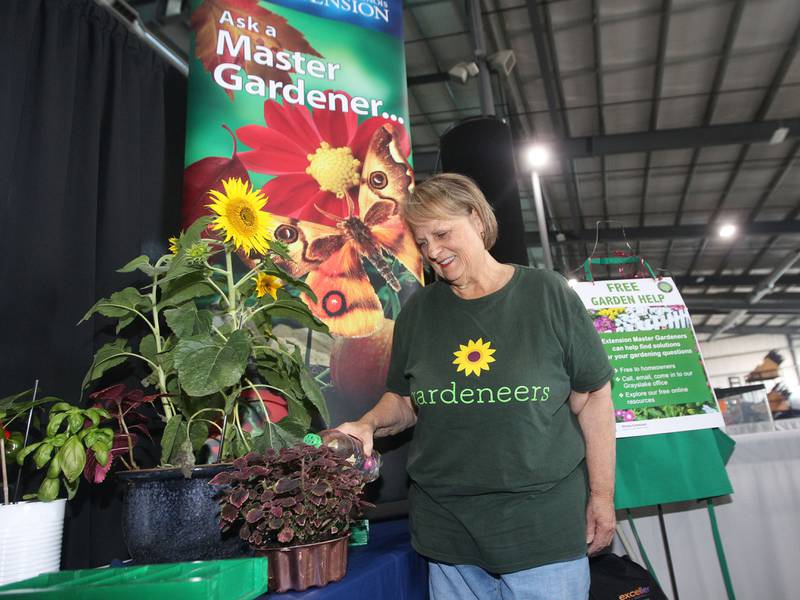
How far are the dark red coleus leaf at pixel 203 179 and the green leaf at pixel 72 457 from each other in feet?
2.61

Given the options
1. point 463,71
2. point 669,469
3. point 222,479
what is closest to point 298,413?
point 222,479

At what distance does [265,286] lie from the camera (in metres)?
1.29

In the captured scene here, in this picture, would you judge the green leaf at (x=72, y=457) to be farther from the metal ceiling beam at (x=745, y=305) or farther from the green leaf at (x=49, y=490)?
the metal ceiling beam at (x=745, y=305)

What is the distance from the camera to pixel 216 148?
1719mm

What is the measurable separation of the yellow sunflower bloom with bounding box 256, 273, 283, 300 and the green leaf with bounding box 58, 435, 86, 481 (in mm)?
458

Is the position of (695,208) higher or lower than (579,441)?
higher

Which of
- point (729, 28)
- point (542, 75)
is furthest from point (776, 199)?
point (542, 75)

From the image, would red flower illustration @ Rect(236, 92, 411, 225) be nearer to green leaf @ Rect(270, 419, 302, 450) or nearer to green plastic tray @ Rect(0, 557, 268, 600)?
green leaf @ Rect(270, 419, 302, 450)

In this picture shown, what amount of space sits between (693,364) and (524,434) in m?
A: 1.29

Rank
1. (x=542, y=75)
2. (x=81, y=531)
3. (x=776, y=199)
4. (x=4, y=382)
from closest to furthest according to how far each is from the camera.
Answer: (x=4, y=382) → (x=81, y=531) → (x=542, y=75) → (x=776, y=199)

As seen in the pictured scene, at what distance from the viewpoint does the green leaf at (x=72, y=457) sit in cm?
101

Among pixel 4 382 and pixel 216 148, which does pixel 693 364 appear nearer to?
pixel 216 148

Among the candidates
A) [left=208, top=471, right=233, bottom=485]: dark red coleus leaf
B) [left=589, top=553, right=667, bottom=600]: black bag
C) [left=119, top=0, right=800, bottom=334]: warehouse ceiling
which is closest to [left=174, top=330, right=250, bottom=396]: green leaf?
[left=208, top=471, right=233, bottom=485]: dark red coleus leaf

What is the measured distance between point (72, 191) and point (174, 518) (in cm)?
112
